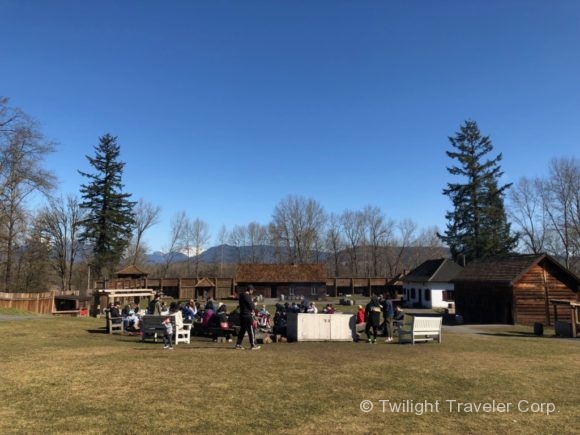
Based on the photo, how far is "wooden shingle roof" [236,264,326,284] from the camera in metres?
62.9

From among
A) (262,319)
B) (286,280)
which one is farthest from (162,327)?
(286,280)

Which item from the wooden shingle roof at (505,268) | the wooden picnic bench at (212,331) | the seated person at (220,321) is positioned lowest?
the wooden picnic bench at (212,331)

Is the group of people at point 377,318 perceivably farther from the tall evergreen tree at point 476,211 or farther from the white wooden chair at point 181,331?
the tall evergreen tree at point 476,211

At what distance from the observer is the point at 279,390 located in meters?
8.15

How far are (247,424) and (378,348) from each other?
339 inches

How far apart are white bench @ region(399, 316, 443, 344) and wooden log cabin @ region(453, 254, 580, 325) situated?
56.6 feet

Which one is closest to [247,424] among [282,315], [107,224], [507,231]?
[282,315]

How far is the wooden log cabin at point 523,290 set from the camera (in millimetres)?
31172

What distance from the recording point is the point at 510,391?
28.6ft

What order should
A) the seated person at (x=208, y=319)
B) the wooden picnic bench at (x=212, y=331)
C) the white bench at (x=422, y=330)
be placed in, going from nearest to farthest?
the wooden picnic bench at (x=212, y=331), the white bench at (x=422, y=330), the seated person at (x=208, y=319)

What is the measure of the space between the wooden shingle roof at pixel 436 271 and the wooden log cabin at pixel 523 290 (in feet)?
54.0

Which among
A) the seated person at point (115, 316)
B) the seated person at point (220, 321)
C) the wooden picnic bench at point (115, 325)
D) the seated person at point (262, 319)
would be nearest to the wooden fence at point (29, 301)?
the seated person at point (115, 316)

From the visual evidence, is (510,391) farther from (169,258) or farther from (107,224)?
(169,258)

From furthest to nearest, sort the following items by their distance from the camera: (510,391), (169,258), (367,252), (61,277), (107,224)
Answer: (367,252), (169,258), (61,277), (107,224), (510,391)
